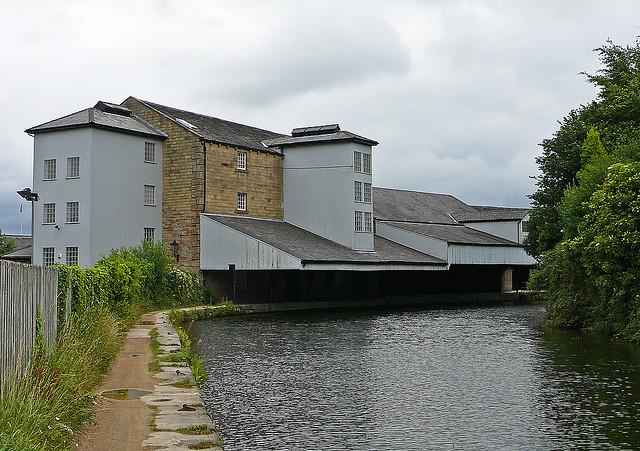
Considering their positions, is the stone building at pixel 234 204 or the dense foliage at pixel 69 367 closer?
the dense foliage at pixel 69 367

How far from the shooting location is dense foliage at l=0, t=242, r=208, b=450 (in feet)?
22.2

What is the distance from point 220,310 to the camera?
3128cm

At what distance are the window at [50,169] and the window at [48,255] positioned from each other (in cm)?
326

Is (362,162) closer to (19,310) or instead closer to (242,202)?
(242,202)

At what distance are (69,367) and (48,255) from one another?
26.6m

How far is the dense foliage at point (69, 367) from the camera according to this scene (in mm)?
6777

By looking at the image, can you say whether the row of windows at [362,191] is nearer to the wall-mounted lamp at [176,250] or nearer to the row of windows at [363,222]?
the row of windows at [363,222]

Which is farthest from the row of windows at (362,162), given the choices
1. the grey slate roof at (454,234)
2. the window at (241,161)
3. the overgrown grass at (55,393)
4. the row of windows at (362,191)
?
the overgrown grass at (55,393)

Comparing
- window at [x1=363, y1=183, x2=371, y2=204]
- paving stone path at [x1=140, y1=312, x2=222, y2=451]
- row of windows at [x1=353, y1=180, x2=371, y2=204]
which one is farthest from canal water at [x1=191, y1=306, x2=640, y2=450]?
window at [x1=363, y1=183, x2=371, y2=204]

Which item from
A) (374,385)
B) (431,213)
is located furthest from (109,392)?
(431,213)

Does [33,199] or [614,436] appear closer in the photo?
[614,436]

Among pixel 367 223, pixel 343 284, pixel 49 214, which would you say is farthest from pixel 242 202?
pixel 49 214

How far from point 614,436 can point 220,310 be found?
2343cm

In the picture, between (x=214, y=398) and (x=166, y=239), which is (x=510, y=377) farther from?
(x=166, y=239)
